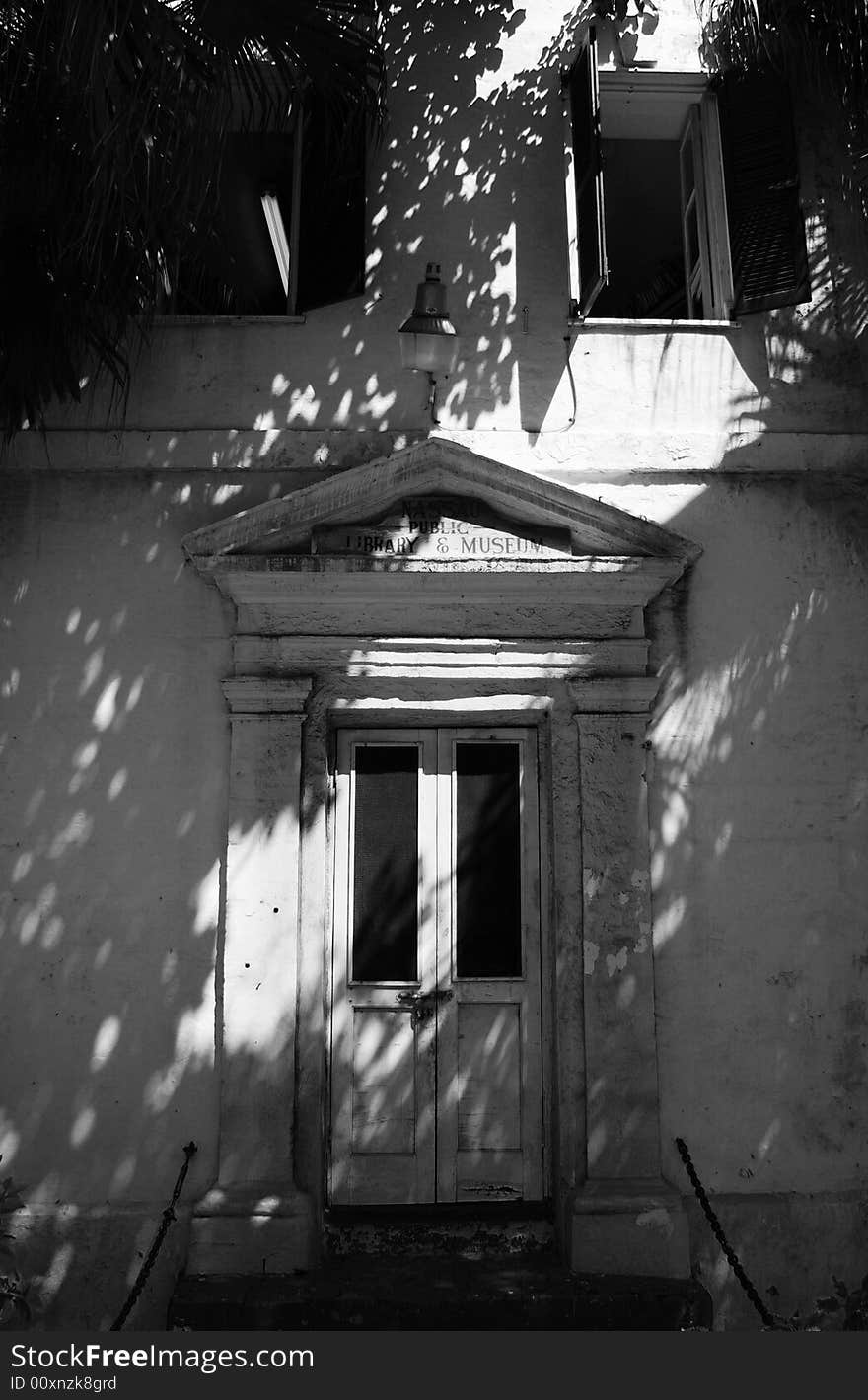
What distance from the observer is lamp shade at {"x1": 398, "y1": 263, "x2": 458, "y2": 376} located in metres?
5.28

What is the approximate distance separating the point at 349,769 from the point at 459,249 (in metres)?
2.66

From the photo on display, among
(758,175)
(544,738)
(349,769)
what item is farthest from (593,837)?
(758,175)

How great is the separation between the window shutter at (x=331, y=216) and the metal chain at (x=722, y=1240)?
4.33 m

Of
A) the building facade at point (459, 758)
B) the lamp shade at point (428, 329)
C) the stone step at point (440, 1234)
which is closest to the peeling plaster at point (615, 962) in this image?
the building facade at point (459, 758)

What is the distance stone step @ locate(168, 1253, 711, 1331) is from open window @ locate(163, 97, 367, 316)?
4476 mm

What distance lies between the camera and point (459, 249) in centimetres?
573

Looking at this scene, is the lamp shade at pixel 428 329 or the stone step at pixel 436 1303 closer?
the stone step at pixel 436 1303

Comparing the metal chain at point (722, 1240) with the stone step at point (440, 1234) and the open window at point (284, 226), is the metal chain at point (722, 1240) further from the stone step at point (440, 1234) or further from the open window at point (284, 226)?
the open window at point (284, 226)

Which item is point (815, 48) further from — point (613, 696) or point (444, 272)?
point (613, 696)

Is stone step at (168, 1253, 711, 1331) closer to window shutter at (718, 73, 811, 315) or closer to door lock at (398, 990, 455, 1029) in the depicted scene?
door lock at (398, 990, 455, 1029)

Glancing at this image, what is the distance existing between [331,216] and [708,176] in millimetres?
2025

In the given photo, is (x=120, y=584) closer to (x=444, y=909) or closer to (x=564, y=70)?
(x=444, y=909)

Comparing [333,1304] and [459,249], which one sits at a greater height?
[459,249]

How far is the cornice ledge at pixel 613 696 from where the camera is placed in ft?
17.3
